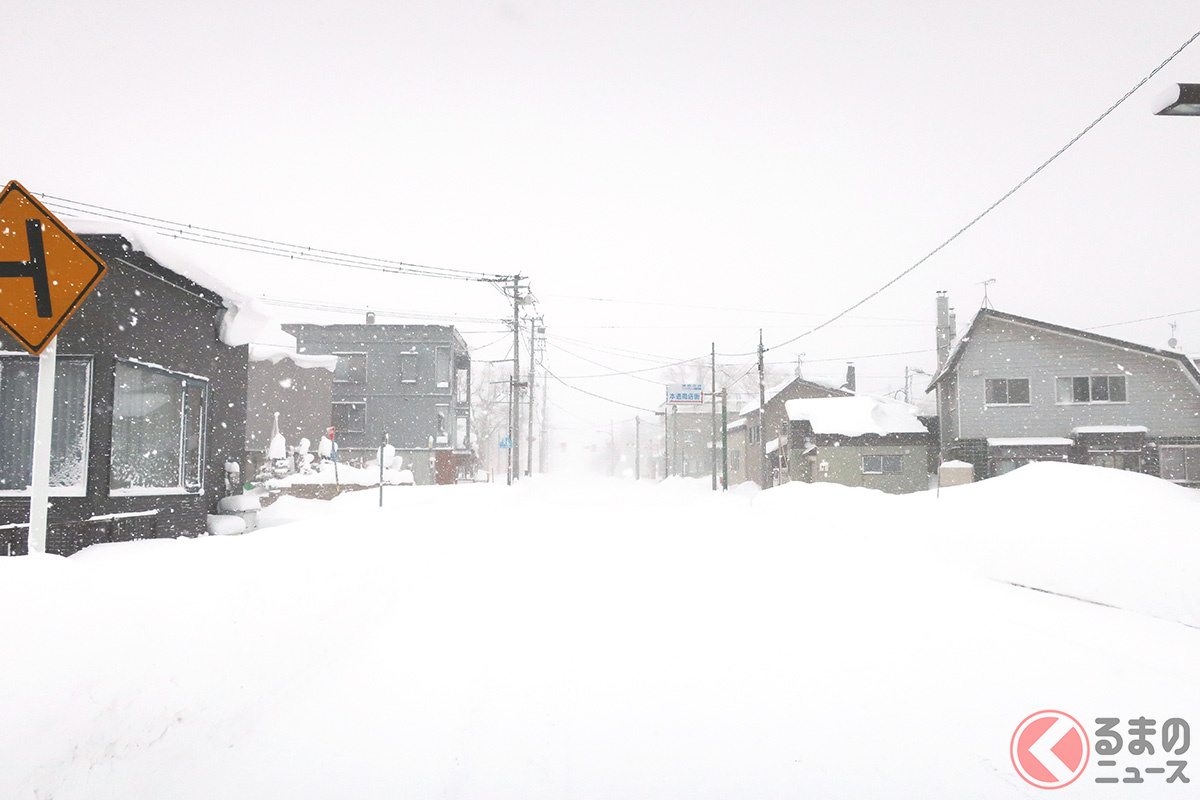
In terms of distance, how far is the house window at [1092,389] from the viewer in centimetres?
2620

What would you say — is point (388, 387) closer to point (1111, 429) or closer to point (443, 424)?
point (443, 424)

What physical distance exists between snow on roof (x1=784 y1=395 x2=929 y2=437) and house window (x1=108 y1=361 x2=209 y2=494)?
28.6 m

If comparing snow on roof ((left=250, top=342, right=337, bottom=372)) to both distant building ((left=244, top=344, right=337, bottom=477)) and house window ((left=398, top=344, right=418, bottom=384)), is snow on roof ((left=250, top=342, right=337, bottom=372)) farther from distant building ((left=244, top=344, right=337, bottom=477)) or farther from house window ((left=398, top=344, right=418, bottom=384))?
house window ((left=398, top=344, right=418, bottom=384))

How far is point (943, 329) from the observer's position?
35312mm

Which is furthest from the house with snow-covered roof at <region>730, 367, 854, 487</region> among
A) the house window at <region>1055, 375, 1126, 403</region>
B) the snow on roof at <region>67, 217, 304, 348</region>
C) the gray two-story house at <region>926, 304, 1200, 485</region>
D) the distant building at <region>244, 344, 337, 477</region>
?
the snow on roof at <region>67, 217, 304, 348</region>

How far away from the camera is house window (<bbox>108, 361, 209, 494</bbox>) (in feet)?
28.0

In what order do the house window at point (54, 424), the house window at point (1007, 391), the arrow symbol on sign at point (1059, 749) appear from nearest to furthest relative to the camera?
the arrow symbol on sign at point (1059, 749)
the house window at point (54, 424)
the house window at point (1007, 391)

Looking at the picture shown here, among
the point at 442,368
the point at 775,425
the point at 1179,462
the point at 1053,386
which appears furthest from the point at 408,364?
the point at 1179,462

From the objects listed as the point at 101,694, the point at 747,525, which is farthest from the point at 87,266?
the point at 747,525

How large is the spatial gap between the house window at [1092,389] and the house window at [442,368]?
30413 mm

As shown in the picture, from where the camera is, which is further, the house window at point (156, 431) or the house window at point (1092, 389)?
the house window at point (1092, 389)

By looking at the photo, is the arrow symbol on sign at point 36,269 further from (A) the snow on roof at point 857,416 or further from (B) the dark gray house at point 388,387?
(B) the dark gray house at point 388,387

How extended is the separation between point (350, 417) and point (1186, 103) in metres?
35.9

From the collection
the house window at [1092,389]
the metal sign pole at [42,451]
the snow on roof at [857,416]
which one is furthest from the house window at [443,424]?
the metal sign pole at [42,451]
